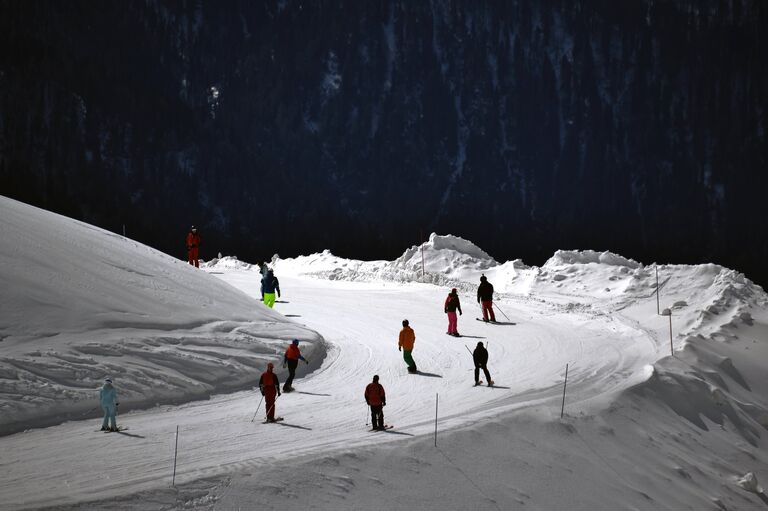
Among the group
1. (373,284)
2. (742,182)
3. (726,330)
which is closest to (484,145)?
(742,182)

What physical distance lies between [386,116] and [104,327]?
71.7 metres

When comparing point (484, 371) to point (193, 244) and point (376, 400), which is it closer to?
point (376, 400)

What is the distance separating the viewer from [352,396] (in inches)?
709

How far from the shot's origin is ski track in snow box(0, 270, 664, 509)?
12242 millimetres

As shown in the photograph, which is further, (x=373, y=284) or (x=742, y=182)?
(x=742, y=182)

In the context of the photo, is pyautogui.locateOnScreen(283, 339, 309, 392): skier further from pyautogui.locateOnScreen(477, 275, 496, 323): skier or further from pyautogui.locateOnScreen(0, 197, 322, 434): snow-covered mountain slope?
pyautogui.locateOnScreen(477, 275, 496, 323): skier

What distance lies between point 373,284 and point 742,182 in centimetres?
6328

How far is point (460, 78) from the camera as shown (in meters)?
87.6

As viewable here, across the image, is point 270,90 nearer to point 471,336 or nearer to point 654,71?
point 654,71

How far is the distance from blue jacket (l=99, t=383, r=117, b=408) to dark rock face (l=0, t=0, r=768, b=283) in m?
69.4

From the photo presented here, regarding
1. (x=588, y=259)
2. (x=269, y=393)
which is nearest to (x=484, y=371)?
(x=269, y=393)

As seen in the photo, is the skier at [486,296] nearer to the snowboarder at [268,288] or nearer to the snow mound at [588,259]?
the snowboarder at [268,288]

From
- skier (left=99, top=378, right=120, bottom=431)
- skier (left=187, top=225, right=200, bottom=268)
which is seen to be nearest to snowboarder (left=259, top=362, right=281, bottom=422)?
skier (left=99, top=378, right=120, bottom=431)

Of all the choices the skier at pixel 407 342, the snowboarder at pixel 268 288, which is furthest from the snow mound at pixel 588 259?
the skier at pixel 407 342
